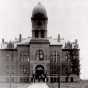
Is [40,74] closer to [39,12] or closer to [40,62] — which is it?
[40,62]

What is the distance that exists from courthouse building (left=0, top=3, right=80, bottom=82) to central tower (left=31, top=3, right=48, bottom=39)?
35.1 inches

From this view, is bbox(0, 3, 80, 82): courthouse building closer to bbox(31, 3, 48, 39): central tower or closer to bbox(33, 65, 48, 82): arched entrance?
bbox(33, 65, 48, 82): arched entrance

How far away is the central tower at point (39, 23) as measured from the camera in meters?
60.5

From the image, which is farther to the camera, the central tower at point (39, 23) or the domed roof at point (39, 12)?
the domed roof at point (39, 12)

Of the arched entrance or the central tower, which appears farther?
the central tower

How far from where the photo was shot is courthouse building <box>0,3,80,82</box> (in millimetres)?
58375

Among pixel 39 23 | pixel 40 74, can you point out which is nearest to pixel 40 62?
pixel 40 74

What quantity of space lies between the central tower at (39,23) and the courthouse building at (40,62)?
0.89 m

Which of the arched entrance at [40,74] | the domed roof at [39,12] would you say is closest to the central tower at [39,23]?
the domed roof at [39,12]

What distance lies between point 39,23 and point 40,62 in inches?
258

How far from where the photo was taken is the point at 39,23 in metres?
A: 61.0

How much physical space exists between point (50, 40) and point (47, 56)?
12.8 feet

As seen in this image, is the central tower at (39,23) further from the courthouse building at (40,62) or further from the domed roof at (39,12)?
the courthouse building at (40,62)

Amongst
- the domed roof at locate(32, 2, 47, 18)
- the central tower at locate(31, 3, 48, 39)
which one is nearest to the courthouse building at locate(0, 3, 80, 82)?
the central tower at locate(31, 3, 48, 39)
